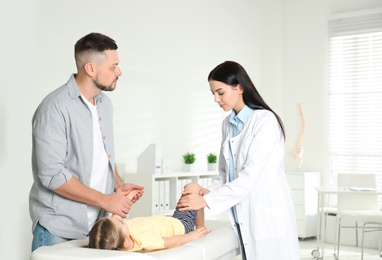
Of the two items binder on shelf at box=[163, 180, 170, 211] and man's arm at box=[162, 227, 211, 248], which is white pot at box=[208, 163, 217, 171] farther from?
man's arm at box=[162, 227, 211, 248]

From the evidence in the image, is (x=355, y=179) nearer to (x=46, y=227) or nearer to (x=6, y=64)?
(x=6, y=64)

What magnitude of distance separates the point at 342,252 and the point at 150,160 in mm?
2452

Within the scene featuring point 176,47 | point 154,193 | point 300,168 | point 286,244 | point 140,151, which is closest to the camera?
point 286,244

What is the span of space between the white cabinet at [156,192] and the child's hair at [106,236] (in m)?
2.19

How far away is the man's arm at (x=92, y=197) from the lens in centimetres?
171

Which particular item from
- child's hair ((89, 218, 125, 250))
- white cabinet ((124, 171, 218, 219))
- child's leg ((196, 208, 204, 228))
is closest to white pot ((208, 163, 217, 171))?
white cabinet ((124, 171, 218, 219))

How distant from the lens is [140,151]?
423 centimetres

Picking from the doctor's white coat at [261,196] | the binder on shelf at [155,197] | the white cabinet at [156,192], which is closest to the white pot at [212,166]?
the white cabinet at [156,192]

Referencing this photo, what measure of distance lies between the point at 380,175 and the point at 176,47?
9.38 feet

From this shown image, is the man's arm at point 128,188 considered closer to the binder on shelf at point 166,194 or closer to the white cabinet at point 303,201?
the binder on shelf at point 166,194

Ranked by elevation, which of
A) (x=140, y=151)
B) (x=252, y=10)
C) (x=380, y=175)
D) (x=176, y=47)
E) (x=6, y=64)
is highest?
(x=252, y=10)

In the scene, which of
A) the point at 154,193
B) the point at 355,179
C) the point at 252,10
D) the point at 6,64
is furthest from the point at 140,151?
the point at 252,10

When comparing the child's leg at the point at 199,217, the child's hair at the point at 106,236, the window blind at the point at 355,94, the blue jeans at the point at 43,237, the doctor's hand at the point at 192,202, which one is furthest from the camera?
the window blind at the point at 355,94

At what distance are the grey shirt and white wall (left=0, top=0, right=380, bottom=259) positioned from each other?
1.25 m
